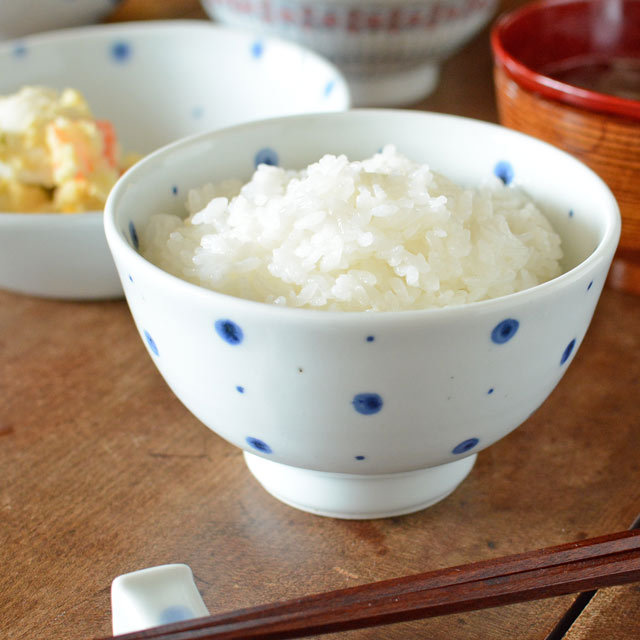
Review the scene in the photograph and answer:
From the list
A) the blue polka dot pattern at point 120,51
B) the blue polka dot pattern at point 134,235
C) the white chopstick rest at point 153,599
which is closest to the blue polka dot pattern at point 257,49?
the blue polka dot pattern at point 120,51

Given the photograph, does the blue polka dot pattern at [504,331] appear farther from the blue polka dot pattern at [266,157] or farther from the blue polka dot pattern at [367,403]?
the blue polka dot pattern at [266,157]

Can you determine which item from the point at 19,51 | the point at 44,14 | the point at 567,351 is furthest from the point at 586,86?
the point at 44,14

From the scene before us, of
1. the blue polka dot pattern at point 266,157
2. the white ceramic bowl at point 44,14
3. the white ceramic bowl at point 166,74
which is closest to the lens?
the blue polka dot pattern at point 266,157

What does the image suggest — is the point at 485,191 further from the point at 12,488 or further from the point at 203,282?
the point at 12,488

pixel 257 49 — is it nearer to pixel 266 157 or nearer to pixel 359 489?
pixel 266 157

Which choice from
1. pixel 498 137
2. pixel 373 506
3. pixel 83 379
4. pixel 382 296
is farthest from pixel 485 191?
pixel 83 379

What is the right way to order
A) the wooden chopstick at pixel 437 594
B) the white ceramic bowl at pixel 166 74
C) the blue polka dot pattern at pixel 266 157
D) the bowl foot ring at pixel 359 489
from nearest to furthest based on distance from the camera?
the wooden chopstick at pixel 437 594 → the bowl foot ring at pixel 359 489 → the blue polka dot pattern at pixel 266 157 → the white ceramic bowl at pixel 166 74
